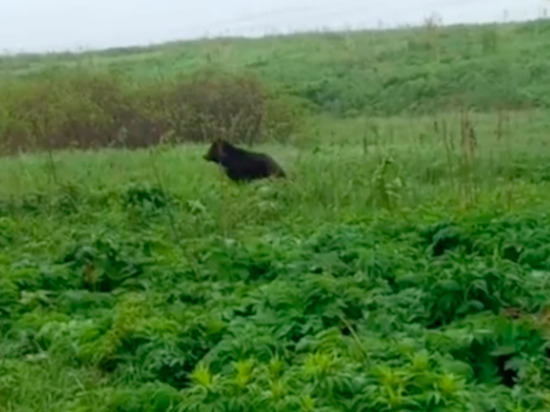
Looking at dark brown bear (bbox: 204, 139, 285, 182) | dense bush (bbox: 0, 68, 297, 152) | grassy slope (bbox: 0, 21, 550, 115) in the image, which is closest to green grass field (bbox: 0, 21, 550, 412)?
dark brown bear (bbox: 204, 139, 285, 182)

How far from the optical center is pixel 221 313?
6145 millimetres

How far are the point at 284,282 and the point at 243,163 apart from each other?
5532 millimetres

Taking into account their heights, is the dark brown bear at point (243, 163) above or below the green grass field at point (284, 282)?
below

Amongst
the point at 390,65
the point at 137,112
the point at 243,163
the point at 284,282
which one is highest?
the point at 284,282

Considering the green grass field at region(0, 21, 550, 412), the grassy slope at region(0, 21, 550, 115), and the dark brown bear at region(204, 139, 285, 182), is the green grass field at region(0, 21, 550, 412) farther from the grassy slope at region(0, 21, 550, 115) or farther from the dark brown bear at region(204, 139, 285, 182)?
the grassy slope at region(0, 21, 550, 115)

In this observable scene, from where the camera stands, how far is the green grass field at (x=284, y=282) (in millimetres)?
5039

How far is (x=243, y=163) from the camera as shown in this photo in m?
12.1

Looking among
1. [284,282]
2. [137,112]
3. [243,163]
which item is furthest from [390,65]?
[284,282]

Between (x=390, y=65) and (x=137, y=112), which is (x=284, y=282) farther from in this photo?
(x=390, y=65)

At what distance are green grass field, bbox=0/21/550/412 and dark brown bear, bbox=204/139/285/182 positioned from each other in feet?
0.51

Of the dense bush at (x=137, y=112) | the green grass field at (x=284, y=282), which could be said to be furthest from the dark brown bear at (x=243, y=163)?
the dense bush at (x=137, y=112)

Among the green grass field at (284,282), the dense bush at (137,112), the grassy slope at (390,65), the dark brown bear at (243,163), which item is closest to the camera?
the green grass field at (284,282)

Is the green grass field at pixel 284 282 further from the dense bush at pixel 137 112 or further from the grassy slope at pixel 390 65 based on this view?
the grassy slope at pixel 390 65

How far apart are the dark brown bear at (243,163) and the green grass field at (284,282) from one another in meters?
0.16
